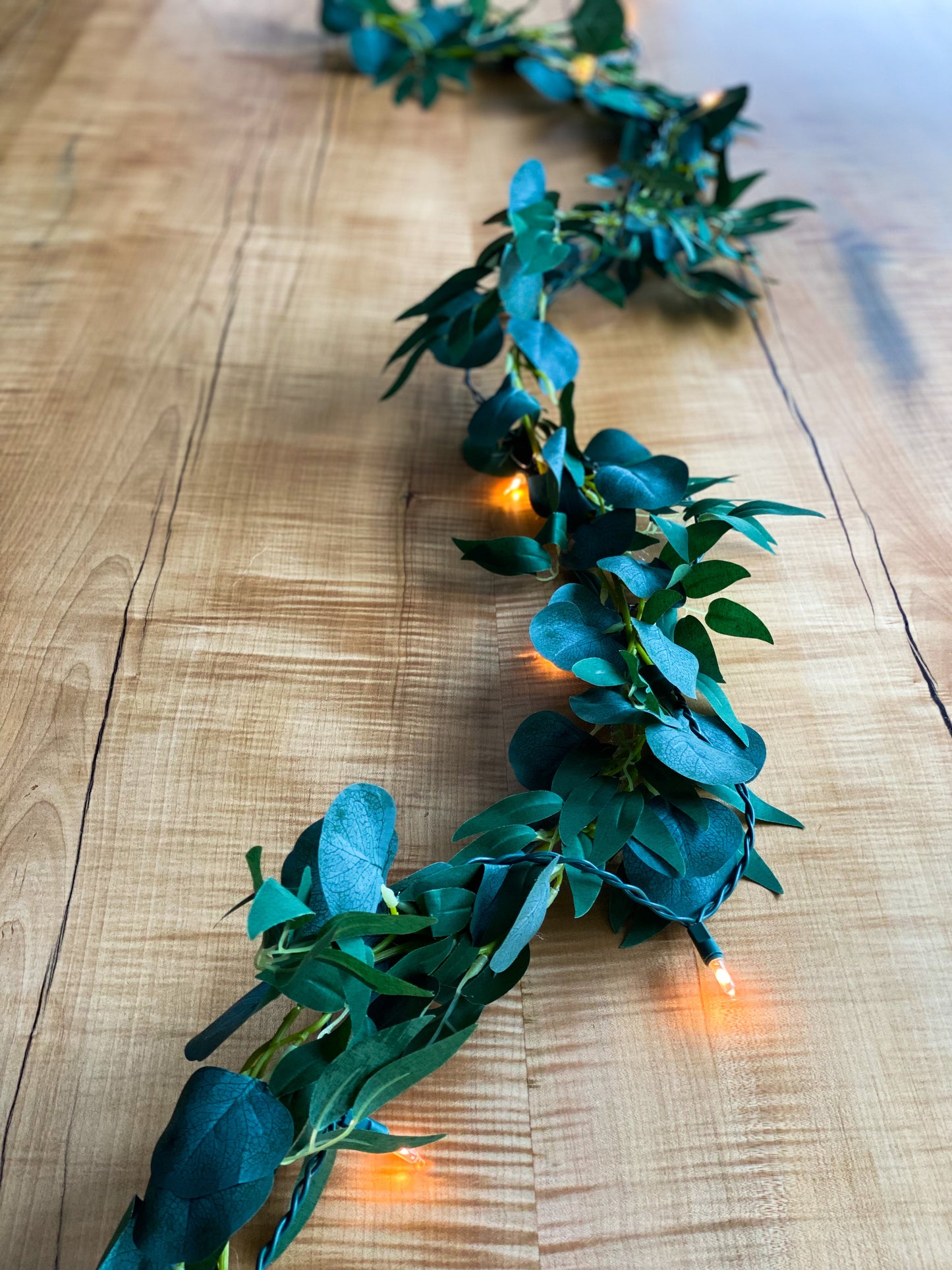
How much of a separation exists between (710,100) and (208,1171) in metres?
1.02

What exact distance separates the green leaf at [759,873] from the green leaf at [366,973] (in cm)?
20

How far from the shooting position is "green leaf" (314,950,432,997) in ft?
1.28

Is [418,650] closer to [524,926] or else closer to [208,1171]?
[524,926]

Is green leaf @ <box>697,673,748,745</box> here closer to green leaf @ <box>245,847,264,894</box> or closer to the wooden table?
the wooden table

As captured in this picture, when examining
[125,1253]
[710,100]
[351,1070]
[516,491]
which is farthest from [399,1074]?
[710,100]

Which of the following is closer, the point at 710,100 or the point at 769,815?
the point at 769,815

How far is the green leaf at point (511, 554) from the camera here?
628 millimetres

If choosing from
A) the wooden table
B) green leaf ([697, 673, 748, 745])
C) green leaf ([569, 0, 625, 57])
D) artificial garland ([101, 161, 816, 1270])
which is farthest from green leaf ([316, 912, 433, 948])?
green leaf ([569, 0, 625, 57])

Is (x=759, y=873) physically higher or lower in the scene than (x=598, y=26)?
lower

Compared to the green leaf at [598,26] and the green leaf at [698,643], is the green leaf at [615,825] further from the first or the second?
the green leaf at [598,26]

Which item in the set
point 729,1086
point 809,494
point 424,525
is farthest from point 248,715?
point 809,494

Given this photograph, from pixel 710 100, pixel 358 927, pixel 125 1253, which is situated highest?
pixel 710 100

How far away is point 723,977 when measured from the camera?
0.50 metres

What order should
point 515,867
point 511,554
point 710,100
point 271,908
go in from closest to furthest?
point 271,908
point 515,867
point 511,554
point 710,100
